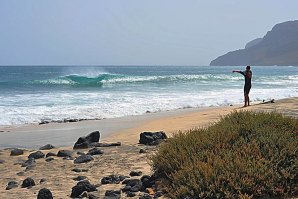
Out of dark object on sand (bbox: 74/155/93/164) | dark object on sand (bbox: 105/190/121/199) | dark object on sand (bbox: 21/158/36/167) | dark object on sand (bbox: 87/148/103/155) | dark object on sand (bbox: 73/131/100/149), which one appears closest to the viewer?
dark object on sand (bbox: 105/190/121/199)

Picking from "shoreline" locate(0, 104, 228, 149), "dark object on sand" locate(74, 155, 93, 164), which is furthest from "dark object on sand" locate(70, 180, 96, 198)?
"shoreline" locate(0, 104, 228, 149)

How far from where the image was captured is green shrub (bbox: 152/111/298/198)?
16.8 ft

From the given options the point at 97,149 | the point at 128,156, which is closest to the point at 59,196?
the point at 128,156

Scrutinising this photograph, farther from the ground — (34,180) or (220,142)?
(220,142)

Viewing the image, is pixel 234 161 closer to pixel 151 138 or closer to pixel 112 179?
pixel 112 179

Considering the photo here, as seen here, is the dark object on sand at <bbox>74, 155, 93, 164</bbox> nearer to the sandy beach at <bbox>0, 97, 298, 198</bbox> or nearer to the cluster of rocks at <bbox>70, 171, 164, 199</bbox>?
the sandy beach at <bbox>0, 97, 298, 198</bbox>

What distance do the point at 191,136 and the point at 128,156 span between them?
98.7 inches

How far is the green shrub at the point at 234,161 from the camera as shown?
511cm

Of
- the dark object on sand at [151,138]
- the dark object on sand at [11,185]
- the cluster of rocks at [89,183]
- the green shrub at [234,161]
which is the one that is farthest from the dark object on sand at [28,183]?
the dark object on sand at [151,138]

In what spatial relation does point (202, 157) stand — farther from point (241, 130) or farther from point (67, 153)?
point (67, 153)

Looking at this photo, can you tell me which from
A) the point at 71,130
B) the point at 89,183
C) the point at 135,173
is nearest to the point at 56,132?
the point at 71,130

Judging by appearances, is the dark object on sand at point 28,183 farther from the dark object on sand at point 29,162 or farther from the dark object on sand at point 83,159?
the dark object on sand at point 29,162

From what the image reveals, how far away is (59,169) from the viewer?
26.5ft

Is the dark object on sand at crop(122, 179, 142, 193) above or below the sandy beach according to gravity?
above
